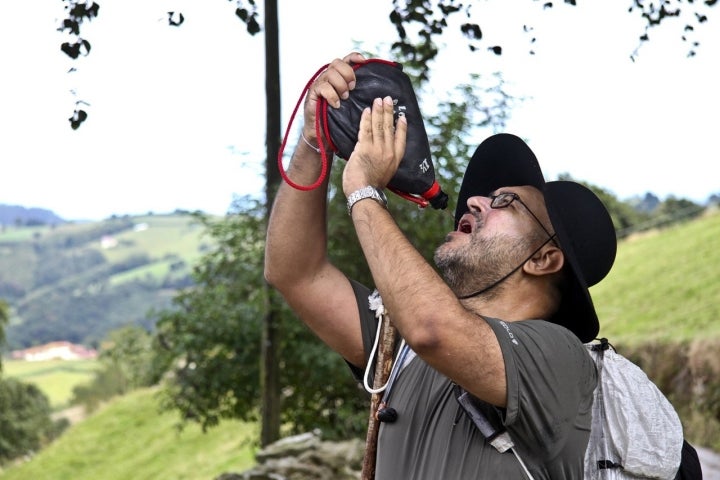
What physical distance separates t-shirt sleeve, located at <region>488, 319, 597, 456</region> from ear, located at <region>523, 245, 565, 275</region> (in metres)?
0.36

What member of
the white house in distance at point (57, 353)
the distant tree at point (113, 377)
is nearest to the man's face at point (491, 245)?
the distant tree at point (113, 377)

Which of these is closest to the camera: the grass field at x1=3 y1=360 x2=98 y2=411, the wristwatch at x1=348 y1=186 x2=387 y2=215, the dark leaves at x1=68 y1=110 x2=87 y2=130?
the wristwatch at x1=348 y1=186 x2=387 y2=215

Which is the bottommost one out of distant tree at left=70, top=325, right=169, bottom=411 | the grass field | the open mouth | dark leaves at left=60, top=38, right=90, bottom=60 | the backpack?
the grass field

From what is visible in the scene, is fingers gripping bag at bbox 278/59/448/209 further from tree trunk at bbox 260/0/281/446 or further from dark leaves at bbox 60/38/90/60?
tree trunk at bbox 260/0/281/446

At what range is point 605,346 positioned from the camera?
302 cm

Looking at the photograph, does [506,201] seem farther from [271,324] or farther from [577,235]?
[271,324]

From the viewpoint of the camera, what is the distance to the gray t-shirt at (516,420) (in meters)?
2.69

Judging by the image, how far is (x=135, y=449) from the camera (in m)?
34.2

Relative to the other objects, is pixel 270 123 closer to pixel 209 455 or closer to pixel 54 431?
pixel 209 455

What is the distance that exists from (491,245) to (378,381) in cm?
56

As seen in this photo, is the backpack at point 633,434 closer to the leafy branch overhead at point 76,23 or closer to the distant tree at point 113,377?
the leafy branch overhead at point 76,23

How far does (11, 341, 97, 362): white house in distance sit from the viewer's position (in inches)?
5655

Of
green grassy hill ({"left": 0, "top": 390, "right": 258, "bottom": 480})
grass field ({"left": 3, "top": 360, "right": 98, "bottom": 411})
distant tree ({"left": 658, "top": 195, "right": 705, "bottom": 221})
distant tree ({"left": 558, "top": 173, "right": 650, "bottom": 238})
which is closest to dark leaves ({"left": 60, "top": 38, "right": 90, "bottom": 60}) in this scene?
green grassy hill ({"left": 0, "top": 390, "right": 258, "bottom": 480})

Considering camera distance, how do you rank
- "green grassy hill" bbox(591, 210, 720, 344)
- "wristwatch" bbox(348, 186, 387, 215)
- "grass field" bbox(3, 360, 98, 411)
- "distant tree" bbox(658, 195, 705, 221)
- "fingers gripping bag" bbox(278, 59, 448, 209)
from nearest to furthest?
A: "wristwatch" bbox(348, 186, 387, 215) < "fingers gripping bag" bbox(278, 59, 448, 209) < "green grassy hill" bbox(591, 210, 720, 344) < "distant tree" bbox(658, 195, 705, 221) < "grass field" bbox(3, 360, 98, 411)
